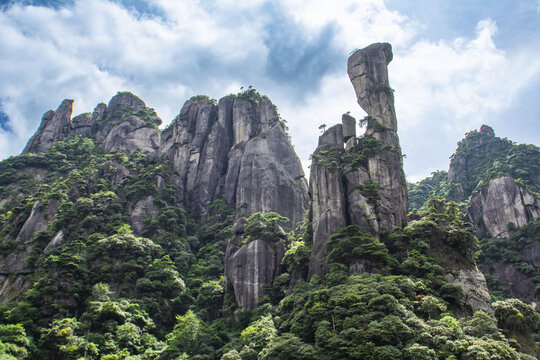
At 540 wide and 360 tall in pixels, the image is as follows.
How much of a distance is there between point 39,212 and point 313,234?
33624mm

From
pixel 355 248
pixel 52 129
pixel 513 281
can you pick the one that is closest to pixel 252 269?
pixel 355 248

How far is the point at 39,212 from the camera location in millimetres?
47562

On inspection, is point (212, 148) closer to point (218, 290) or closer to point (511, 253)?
point (218, 290)

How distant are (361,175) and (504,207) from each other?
29.9m

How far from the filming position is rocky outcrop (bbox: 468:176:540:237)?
55.0 metres

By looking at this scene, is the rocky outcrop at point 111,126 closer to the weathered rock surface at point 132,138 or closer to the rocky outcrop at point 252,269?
the weathered rock surface at point 132,138

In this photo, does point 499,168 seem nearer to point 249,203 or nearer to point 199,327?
point 249,203

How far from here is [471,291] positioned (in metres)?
27.8

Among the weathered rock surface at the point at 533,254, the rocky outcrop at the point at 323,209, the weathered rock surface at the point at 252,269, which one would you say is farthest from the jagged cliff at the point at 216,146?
the weathered rock surface at the point at 533,254

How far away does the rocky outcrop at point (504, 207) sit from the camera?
55.0 m

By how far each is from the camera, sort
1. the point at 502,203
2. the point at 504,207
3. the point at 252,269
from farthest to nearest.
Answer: the point at 502,203 → the point at 504,207 → the point at 252,269

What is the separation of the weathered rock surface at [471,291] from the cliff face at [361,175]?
25.7 ft

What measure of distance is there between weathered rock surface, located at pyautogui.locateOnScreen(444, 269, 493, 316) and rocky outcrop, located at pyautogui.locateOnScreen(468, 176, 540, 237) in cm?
3159

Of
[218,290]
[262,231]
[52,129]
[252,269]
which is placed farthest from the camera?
[52,129]
